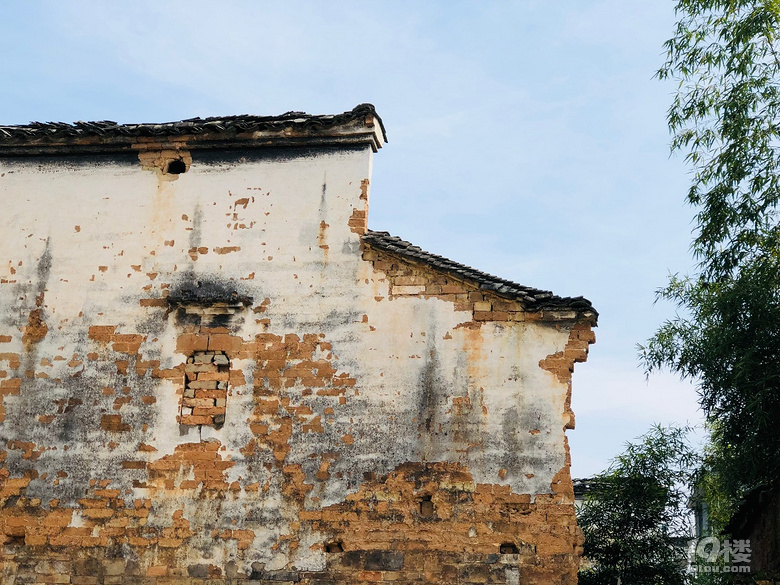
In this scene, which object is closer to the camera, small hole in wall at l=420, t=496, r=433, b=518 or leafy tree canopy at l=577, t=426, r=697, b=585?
small hole in wall at l=420, t=496, r=433, b=518

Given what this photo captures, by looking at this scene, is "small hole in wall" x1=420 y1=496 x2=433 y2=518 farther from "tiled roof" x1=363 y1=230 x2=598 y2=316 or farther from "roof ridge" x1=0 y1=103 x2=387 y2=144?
"roof ridge" x1=0 y1=103 x2=387 y2=144

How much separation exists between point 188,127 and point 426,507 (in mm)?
5328

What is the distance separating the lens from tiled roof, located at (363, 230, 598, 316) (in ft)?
32.1

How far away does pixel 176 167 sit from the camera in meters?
11.3

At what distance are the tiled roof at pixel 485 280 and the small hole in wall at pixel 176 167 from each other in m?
2.51

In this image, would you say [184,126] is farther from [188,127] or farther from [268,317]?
[268,317]

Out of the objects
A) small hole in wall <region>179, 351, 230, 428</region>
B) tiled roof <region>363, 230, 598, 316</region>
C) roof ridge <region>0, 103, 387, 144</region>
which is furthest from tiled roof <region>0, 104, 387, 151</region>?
small hole in wall <region>179, 351, 230, 428</region>

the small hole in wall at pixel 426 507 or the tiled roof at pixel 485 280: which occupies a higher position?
the tiled roof at pixel 485 280

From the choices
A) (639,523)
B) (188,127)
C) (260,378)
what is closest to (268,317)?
(260,378)

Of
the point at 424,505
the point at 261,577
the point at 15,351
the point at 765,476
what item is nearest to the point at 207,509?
the point at 261,577

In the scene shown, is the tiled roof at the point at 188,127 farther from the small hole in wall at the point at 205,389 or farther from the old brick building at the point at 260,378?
the small hole in wall at the point at 205,389

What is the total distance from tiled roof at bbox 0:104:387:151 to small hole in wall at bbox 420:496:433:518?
173 inches

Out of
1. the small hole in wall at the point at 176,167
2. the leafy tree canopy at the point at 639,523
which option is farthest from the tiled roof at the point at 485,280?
the leafy tree canopy at the point at 639,523

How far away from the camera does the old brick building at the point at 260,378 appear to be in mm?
9523
